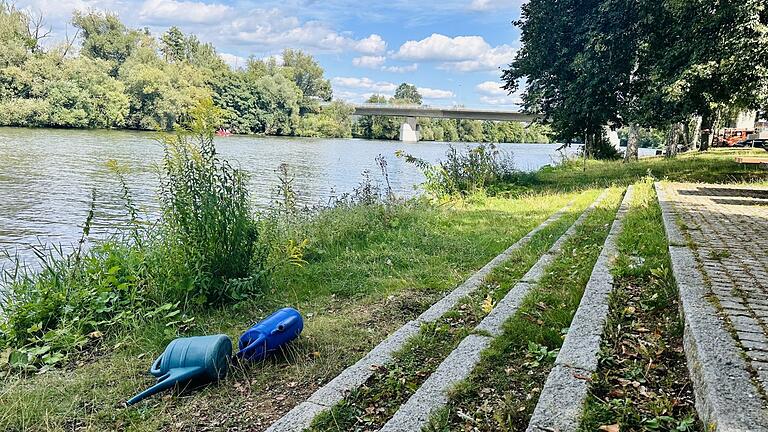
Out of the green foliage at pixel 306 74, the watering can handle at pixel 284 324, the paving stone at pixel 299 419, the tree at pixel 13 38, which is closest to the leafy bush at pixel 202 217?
the watering can handle at pixel 284 324

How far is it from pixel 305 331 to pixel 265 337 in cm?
54

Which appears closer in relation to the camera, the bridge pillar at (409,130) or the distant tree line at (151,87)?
the distant tree line at (151,87)

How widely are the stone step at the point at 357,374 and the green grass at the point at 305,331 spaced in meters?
0.26

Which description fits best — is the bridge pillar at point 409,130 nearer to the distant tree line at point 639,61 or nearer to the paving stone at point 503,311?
the distant tree line at point 639,61

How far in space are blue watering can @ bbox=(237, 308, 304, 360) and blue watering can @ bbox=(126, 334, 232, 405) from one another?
0.45ft

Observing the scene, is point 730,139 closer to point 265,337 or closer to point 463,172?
point 463,172

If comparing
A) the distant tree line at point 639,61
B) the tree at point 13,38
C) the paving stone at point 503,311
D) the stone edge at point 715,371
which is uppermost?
the tree at point 13,38

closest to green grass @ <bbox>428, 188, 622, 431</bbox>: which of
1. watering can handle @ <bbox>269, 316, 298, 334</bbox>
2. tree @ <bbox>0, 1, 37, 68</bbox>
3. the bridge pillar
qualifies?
watering can handle @ <bbox>269, 316, 298, 334</bbox>

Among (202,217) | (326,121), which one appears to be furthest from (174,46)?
(202,217)

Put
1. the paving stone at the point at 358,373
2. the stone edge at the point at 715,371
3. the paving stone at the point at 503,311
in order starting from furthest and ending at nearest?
the paving stone at the point at 503,311
the paving stone at the point at 358,373
the stone edge at the point at 715,371

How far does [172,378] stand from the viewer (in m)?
3.33

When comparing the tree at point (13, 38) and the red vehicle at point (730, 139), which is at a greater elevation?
the tree at point (13, 38)

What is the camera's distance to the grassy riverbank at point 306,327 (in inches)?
121

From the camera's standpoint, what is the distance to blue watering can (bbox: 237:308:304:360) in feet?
11.9
